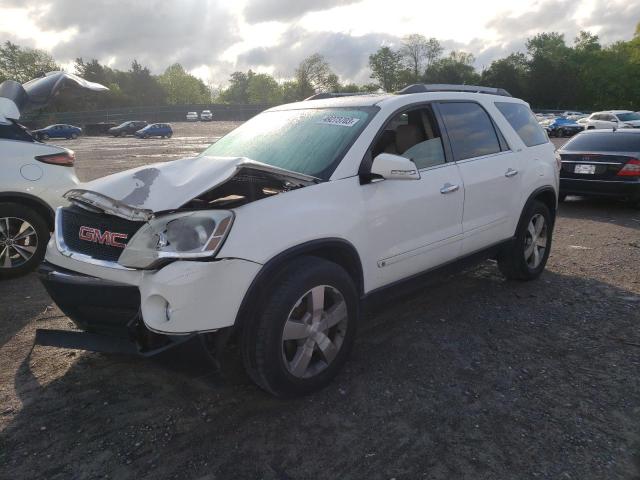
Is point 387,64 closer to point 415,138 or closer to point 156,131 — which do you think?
Result: point 156,131

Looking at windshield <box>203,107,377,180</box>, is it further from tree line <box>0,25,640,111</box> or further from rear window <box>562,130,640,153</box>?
tree line <box>0,25,640,111</box>

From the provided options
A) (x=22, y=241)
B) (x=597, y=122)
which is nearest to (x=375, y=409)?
(x=22, y=241)

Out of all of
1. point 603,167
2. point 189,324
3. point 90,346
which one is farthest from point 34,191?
point 603,167

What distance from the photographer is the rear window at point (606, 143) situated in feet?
28.6

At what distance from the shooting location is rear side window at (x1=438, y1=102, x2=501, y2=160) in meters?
3.91

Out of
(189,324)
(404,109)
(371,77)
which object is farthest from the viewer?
(371,77)

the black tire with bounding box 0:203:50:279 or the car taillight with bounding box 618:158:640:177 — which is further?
the car taillight with bounding box 618:158:640:177

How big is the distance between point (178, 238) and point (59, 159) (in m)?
3.55

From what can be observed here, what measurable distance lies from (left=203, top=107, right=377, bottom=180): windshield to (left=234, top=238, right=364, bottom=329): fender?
1.45 feet

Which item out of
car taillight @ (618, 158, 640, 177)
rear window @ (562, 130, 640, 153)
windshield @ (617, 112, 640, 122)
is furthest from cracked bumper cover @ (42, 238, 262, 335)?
windshield @ (617, 112, 640, 122)

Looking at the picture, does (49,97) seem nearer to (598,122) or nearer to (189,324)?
(189,324)

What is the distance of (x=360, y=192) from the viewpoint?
3082 mm

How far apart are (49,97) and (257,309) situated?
170 inches

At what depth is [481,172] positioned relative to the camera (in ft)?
13.2
